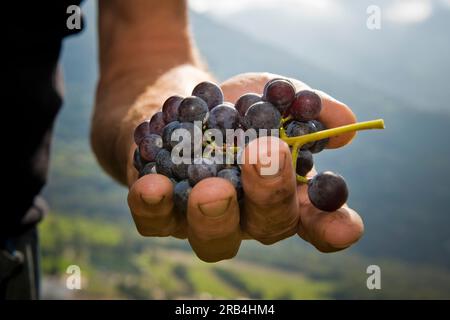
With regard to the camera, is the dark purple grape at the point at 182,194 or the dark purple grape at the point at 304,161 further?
the dark purple grape at the point at 304,161

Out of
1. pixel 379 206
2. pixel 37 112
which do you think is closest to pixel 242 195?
pixel 37 112

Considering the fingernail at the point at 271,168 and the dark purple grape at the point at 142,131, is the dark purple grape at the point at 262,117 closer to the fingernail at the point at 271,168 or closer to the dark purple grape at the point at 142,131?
the fingernail at the point at 271,168

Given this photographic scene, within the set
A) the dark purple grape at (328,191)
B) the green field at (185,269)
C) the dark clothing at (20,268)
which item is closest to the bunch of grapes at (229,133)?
the dark purple grape at (328,191)

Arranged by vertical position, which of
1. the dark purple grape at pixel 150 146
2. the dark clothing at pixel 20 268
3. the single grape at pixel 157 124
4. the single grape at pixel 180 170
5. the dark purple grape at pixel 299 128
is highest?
the single grape at pixel 157 124

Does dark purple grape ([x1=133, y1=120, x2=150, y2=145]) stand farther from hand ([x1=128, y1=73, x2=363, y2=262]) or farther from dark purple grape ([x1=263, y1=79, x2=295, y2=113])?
dark purple grape ([x1=263, y1=79, x2=295, y2=113])

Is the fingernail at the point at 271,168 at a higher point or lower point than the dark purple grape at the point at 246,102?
lower

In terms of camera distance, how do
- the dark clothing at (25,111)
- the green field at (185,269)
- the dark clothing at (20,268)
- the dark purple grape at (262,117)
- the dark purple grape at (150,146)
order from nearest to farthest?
the dark purple grape at (262,117) → the dark purple grape at (150,146) → the dark clothing at (20,268) → the dark clothing at (25,111) → the green field at (185,269)

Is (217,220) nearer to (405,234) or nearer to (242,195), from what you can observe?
(242,195)

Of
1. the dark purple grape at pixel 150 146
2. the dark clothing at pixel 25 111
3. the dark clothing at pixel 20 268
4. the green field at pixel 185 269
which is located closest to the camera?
the dark purple grape at pixel 150 146
